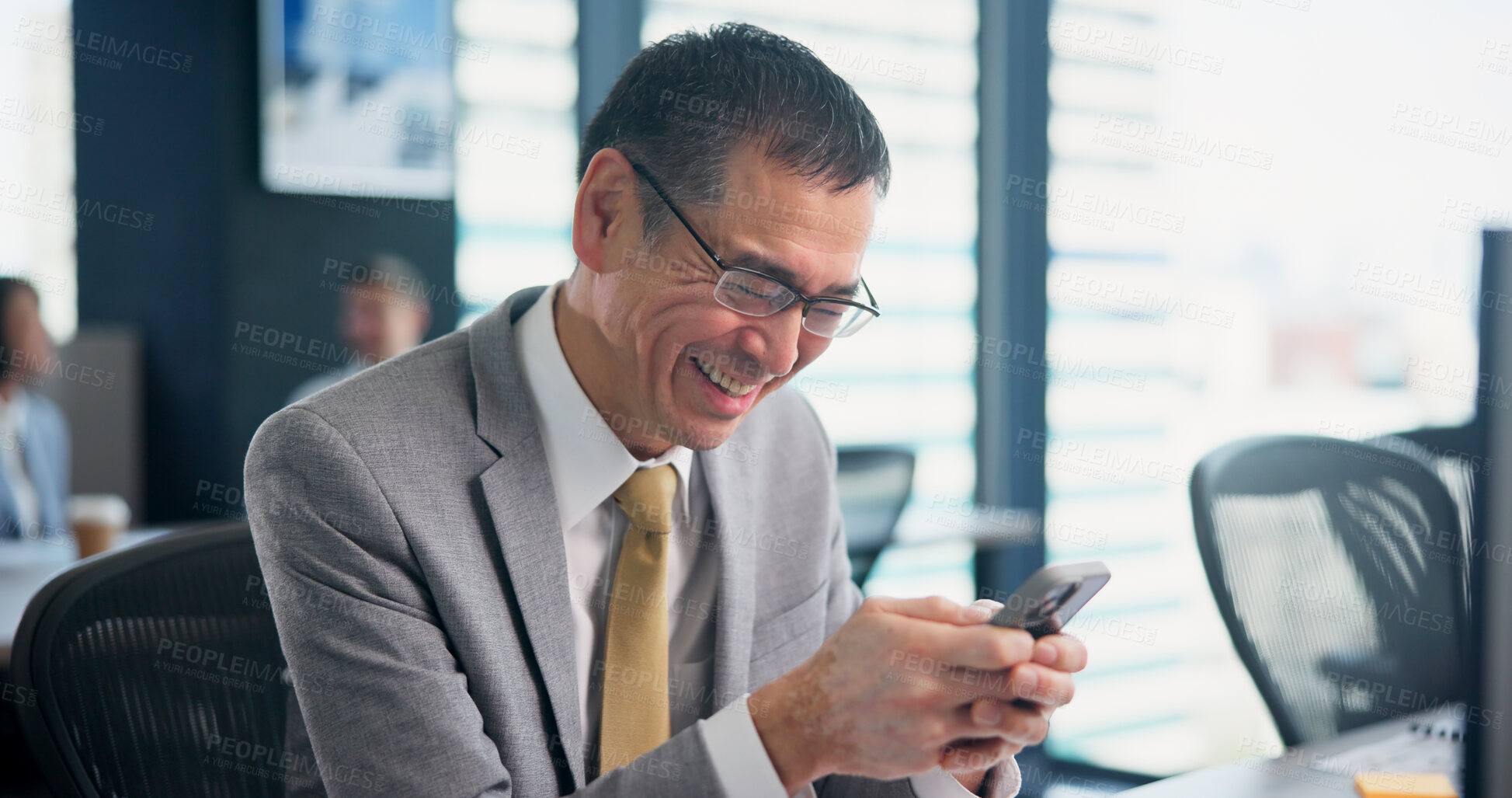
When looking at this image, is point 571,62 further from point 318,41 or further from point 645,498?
point 645,498

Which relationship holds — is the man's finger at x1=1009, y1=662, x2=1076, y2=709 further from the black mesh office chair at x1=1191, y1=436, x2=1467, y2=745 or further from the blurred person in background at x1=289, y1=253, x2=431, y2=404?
the blurred person in background at x1=289, y1=253, x2=431, y2=404

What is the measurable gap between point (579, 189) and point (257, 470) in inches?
16.8

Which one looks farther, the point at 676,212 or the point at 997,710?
the point at 676,212

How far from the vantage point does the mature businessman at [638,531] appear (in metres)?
0.91

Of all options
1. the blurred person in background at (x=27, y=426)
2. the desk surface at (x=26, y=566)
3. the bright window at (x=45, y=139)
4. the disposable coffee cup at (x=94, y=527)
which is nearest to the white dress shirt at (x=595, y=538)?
the desk surface at (x=26, y=566)

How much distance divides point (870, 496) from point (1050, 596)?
1.82 metres

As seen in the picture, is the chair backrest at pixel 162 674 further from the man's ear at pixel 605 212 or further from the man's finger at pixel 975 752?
the man's finger at pixel 975 752

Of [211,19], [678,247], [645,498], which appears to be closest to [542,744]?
[645,498]

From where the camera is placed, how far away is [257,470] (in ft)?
3.34

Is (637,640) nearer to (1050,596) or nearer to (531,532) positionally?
(531,532)

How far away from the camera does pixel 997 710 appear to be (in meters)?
0.88

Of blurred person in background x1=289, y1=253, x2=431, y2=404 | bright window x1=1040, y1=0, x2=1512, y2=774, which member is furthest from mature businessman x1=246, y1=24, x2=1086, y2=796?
blurred person in background x1=289, y1=253, x2=431, y2=404

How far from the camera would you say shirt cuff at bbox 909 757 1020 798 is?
108 centimetres

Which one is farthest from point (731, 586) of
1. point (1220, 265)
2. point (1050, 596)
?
point (1220, 265)
